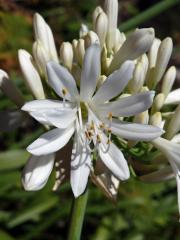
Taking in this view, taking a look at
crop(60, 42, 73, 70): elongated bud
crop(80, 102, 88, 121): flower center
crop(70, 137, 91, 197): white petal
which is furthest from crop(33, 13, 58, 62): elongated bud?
crop(70, 137, 91, 197): white petal

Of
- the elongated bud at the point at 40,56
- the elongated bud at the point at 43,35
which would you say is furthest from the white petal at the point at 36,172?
the elongated bud at the point at 43,35

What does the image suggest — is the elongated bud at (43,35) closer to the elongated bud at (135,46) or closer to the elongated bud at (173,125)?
the elongated bud at (135,46)

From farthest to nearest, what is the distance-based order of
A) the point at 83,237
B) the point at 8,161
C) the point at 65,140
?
the point at 83,237 → the point at 8,161 → the point at 65,140

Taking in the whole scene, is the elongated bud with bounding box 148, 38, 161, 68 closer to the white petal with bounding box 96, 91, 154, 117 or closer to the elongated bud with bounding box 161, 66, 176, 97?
the elongated bud with bounding box 161, 66, 176, 97

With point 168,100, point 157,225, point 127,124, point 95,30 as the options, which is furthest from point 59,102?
point 157,225

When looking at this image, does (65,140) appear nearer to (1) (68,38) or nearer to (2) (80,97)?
(2) (80,97)
